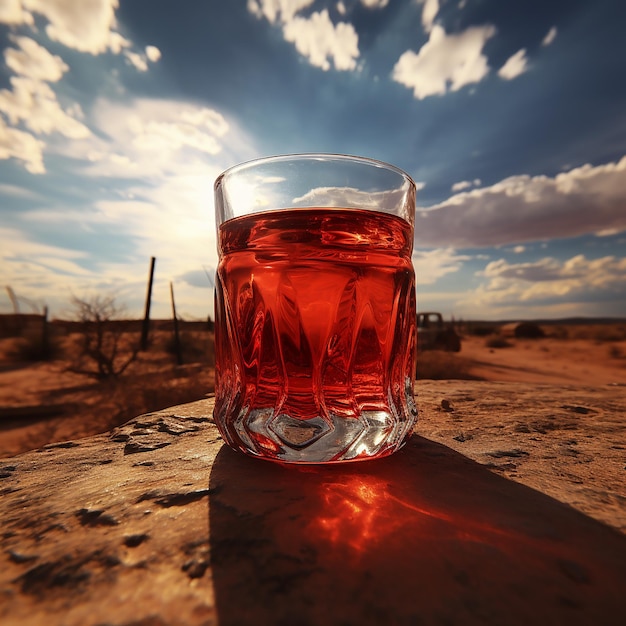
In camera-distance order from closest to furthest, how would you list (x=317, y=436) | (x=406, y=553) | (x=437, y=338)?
1. (x=406, y=553)
2. (x=317, y=436)
3. (x=437, y=338)

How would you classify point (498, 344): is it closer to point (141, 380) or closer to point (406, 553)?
point (141, 380)

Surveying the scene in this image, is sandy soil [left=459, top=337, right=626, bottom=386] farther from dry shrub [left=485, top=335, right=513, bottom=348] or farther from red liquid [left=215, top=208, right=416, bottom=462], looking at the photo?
red liquid [left=215, top=208, right=416, bottom=462]

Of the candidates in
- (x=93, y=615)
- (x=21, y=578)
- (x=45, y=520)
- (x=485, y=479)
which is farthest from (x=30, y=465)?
(x=485, y=479)

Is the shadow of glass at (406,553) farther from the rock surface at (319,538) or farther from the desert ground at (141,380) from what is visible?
the desert ground at (141,380)

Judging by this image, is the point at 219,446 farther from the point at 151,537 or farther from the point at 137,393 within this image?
the point at 137,393

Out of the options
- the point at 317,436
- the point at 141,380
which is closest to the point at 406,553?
the point at 317,436

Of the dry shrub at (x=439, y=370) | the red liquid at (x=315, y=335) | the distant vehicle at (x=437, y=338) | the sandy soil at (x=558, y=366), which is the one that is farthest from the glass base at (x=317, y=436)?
the distant vehicle at (x=437, y=338)

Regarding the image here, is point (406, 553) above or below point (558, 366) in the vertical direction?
above

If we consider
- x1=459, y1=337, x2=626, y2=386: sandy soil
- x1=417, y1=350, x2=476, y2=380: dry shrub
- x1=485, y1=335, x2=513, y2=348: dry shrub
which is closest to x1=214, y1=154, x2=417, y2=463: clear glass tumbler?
x1=417, y1=350, x2=476, y2=380: dry shrub
